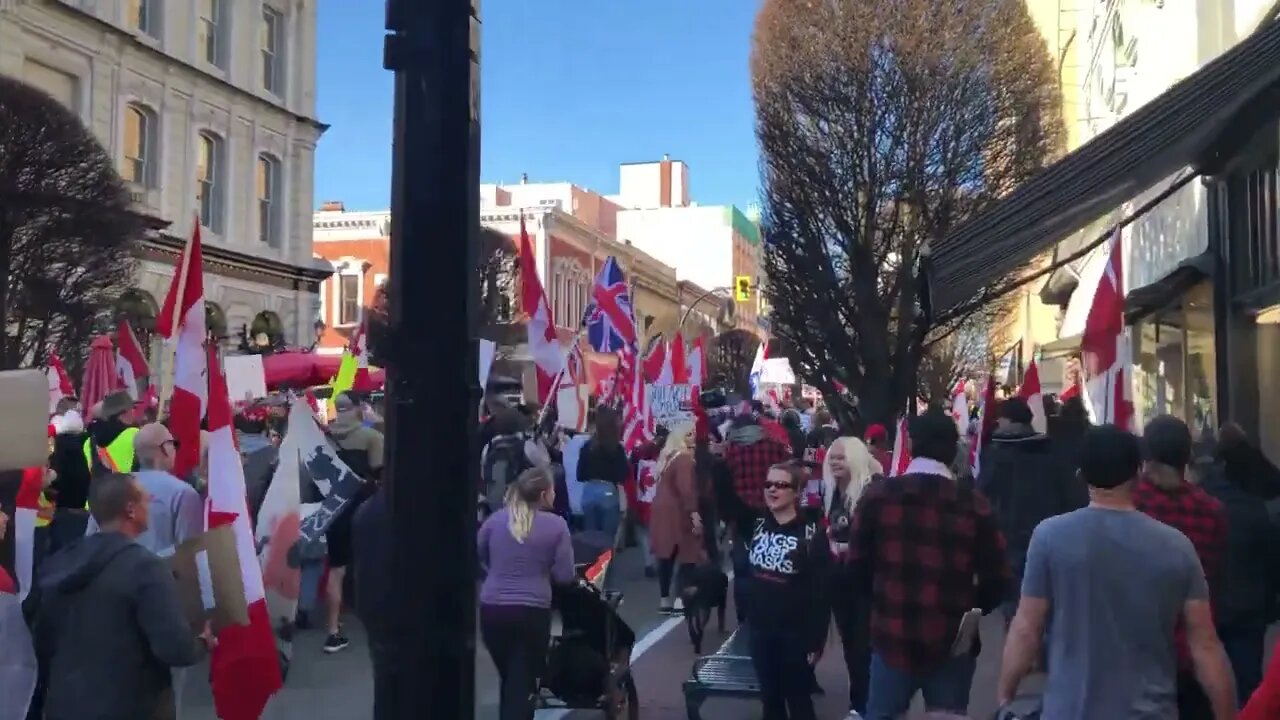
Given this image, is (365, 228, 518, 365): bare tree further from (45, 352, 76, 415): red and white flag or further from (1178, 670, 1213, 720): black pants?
(1178, 670, 1213, 720): black pants

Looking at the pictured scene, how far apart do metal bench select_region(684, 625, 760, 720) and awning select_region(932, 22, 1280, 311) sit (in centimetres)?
262

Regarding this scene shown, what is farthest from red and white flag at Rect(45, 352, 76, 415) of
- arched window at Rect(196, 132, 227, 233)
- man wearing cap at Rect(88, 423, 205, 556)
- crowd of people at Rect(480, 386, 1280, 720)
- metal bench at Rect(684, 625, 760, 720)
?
arched window at Rect(196, 132, 227, 233)

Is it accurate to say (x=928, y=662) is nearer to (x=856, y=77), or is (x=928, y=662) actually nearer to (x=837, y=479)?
(x=837, y=479)

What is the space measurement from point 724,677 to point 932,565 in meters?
2.77

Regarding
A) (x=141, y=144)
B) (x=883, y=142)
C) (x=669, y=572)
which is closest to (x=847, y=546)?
(x=669, y=572)

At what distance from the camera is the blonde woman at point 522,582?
652 centimetres

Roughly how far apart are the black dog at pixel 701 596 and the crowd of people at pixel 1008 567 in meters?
0.10

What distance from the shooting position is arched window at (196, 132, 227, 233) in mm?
31641

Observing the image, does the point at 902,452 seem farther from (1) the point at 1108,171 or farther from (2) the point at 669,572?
(2) the point at 669,572

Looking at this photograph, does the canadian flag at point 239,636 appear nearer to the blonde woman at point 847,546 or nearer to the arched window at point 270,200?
the blonde woman at point 847,546

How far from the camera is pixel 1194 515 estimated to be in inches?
211

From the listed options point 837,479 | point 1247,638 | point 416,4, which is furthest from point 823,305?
point 416,4

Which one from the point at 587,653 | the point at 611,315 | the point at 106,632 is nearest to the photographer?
the point at 106,632

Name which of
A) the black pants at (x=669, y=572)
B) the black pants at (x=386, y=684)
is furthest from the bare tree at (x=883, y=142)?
the black pants at (x=386, y=684)
